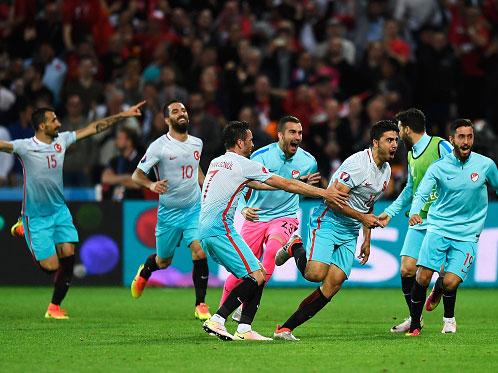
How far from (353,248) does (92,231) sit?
25.4ft

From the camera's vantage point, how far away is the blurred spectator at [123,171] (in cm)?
1936

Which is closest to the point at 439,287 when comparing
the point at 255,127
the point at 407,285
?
the point at 407,285

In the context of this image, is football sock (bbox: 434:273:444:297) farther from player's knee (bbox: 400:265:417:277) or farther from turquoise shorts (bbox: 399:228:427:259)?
turquoise shorts (bbox: 399:228:427:259)

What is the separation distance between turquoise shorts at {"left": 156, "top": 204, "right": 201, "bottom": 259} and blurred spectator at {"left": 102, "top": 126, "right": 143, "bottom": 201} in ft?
16.0

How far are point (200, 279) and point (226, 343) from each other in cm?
296

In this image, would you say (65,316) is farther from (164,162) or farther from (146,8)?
(146,8)

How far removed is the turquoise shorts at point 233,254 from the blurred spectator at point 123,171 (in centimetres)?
782

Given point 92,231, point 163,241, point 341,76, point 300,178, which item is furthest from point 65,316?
point 341,76

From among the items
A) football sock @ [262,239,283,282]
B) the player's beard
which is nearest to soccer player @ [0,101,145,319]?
A: the player's beard

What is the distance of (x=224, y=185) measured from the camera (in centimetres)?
1163

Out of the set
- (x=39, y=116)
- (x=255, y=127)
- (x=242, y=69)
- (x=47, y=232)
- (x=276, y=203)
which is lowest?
(x=47, y=232)

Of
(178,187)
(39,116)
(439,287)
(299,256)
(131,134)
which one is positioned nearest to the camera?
(299,256)

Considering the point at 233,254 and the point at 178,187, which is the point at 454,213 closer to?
the point at 233,254

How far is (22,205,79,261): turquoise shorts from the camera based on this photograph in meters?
14.4
